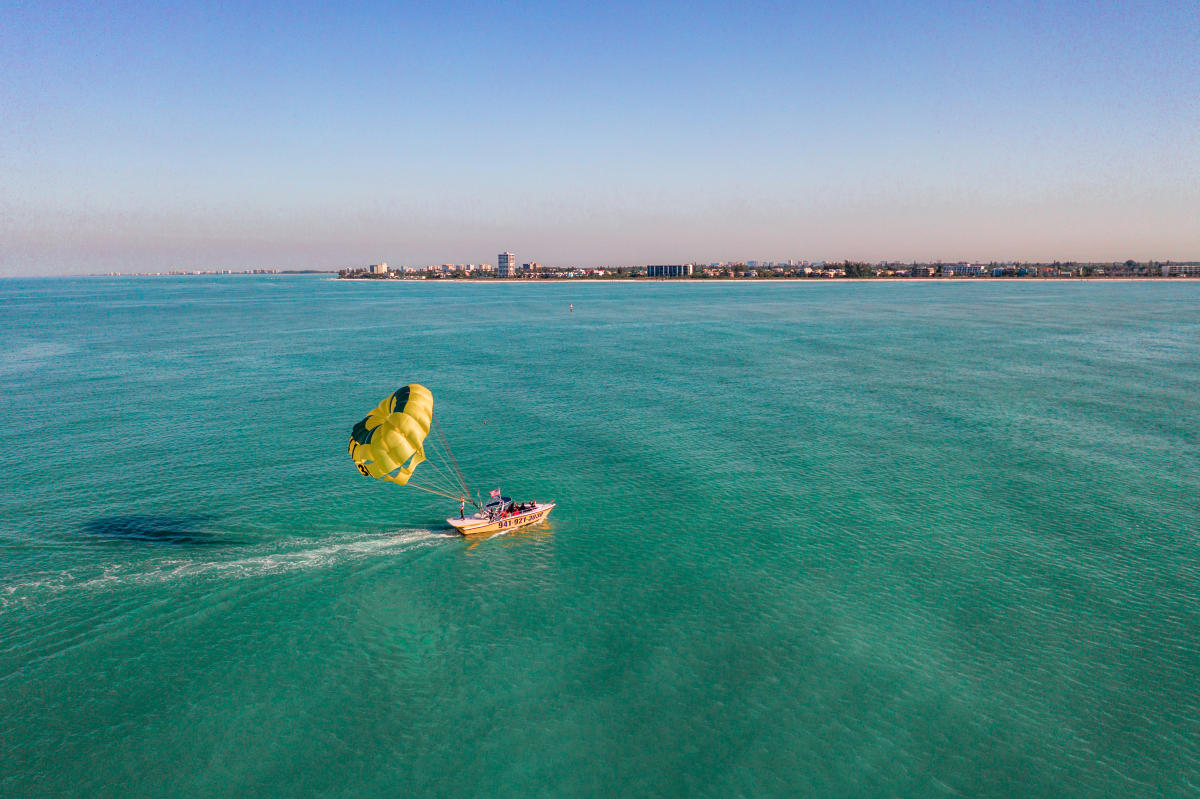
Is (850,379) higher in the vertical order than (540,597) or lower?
higher

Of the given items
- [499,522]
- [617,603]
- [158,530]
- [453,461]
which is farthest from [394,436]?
[158,530]

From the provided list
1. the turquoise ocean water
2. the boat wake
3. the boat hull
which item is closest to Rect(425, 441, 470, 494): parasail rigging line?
the turquoise ocean water

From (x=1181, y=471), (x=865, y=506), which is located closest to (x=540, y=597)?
(x=865, y=506)

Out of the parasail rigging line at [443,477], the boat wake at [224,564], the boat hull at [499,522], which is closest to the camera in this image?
the boat wake at [224,564]

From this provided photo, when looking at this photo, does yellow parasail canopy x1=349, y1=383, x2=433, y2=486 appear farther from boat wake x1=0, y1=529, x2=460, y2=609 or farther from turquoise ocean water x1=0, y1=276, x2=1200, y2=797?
boat wake x1=0, y1=529, x2=460, y2=609

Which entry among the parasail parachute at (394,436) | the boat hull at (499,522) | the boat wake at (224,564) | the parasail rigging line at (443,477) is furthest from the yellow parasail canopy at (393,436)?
the parasail rigging line at (443,477)

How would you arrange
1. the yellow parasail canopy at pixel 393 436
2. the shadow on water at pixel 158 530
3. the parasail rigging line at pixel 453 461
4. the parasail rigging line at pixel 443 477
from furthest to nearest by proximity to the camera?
the parasail rigging line at pixel 443 477, the parasail rigging line at pixel 453 461, the shadow on water at pixel 158 530, the yellow parasail canopy at pixel 393 436

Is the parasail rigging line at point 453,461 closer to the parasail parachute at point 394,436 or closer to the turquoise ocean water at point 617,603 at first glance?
the turquoise ocean water at point 617,603

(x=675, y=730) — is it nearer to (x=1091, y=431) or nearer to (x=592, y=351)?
(x=1091, y=431)
